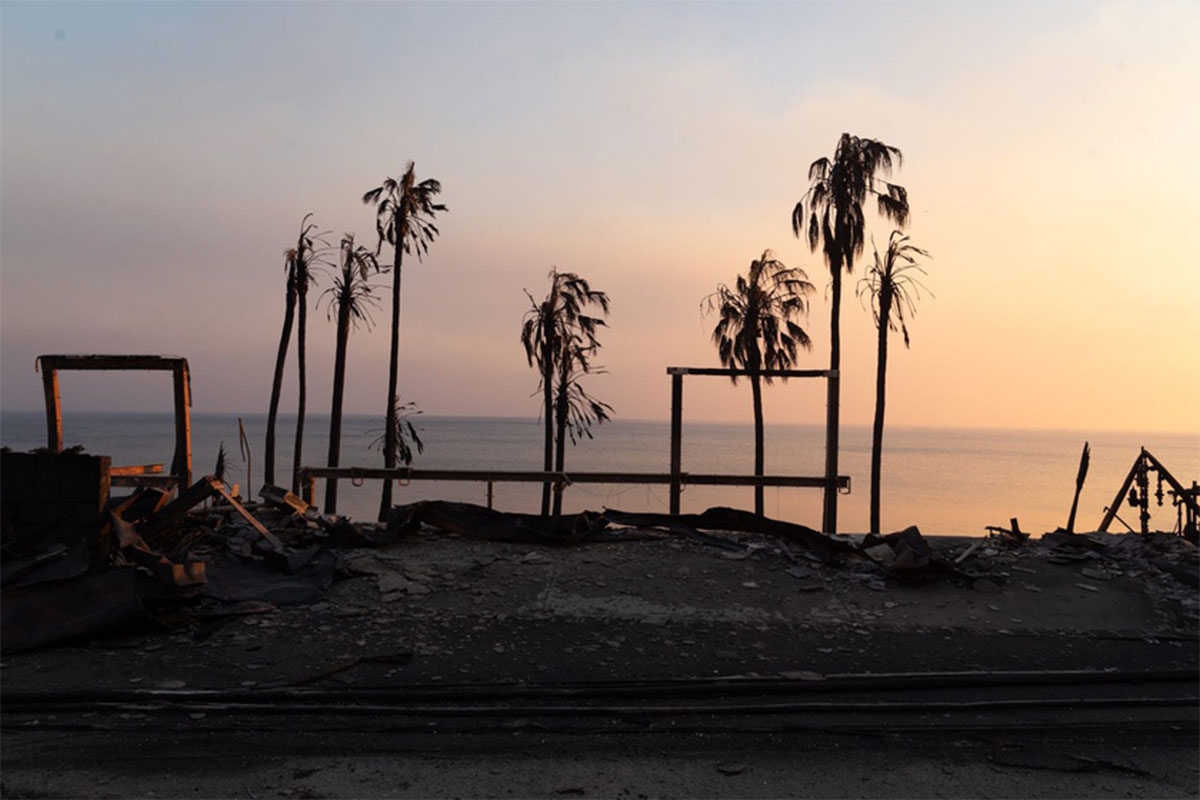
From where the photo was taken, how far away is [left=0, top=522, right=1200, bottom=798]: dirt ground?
17.2 ft

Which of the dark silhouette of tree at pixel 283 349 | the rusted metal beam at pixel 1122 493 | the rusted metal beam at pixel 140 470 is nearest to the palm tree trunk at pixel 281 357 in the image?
the dark silhouette of tree at pixel 283 349

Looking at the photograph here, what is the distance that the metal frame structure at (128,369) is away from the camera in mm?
10875

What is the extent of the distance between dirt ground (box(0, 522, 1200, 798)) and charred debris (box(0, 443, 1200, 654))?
13 centimetres

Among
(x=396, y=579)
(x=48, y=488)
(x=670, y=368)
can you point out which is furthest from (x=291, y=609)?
(x=670, y=368)

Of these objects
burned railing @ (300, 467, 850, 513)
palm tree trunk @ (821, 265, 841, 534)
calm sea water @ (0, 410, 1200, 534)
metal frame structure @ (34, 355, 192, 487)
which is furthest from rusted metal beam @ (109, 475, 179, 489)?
calm sea water @ (0, 410, 1200, 534)

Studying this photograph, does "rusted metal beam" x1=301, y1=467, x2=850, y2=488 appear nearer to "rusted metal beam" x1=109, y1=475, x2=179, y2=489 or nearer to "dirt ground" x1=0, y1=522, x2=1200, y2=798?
"dirt ground" x1=0, y1=522, x2=1200, y2=798

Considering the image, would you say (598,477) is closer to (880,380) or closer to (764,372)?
(764,372)

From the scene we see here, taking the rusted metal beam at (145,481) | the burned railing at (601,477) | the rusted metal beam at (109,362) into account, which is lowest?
the rusted metal beam at (145,481)

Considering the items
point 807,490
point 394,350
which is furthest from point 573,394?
point 807,490

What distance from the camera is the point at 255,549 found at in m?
9.84

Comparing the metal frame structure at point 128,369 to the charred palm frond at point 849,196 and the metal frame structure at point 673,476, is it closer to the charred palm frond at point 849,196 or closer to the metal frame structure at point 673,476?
the metal frame structure at point 673,476

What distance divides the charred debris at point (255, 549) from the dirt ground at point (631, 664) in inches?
5.1

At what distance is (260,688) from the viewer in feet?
21.8

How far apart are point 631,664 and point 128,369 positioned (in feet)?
26.7
